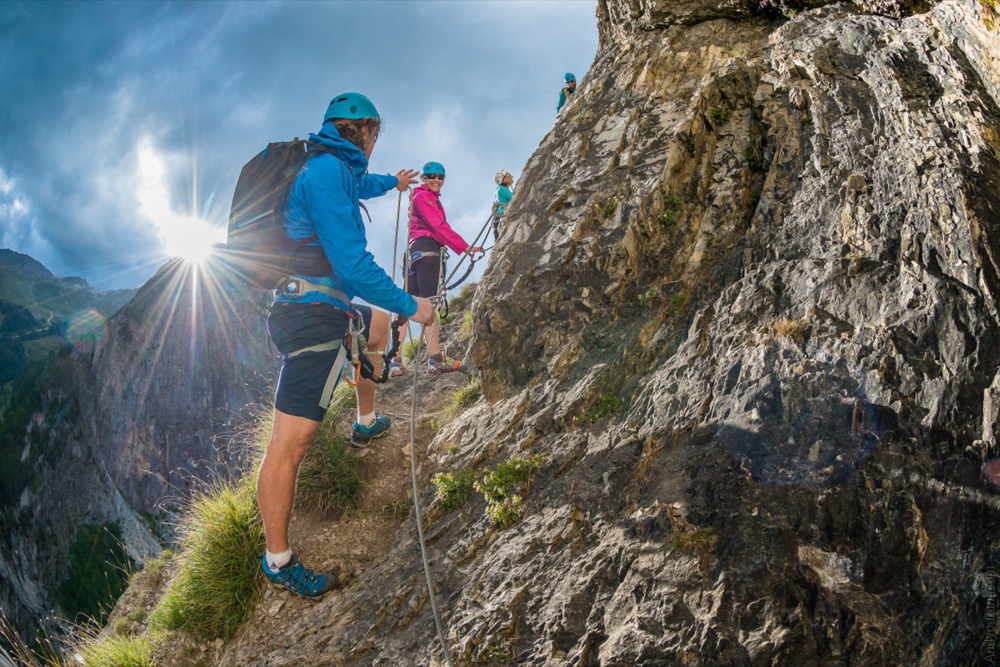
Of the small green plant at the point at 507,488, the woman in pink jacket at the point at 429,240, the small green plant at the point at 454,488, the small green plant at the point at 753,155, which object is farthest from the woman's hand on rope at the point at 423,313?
the woman in pink jacket at the point at 429,240

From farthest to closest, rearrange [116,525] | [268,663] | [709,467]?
1. [116,525]
2. [268,663]
3. [709,467]

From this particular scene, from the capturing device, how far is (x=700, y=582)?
3104 mm

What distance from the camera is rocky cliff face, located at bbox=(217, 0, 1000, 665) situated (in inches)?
114

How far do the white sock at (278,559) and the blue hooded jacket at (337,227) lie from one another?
205 cm

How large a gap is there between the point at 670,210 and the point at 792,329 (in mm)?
2210

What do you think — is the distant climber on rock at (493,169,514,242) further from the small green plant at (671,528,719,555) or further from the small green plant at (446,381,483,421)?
the small green plant at (671,528,719,555)

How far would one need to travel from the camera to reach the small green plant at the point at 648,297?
525 centimetres

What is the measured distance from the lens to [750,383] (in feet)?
12.1

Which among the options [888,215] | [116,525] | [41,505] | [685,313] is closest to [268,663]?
[685,313]

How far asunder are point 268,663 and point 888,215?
18.2 feet

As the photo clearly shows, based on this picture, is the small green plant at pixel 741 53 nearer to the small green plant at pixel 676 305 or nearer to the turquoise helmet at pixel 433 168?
the small green plant at pixel 676 305

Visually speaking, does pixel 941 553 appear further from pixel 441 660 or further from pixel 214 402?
pixel 214 402

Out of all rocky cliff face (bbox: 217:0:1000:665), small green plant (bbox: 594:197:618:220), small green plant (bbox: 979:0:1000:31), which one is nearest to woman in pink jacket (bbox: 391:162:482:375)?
rocky cliff face (bbox: 217:0:1000:665)

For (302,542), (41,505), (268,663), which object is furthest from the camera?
(41,505)
